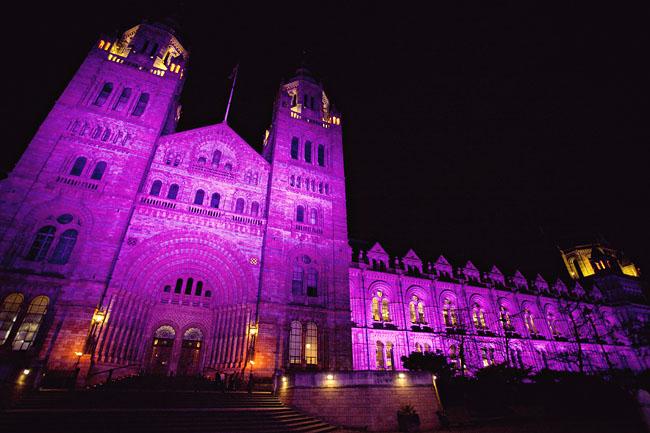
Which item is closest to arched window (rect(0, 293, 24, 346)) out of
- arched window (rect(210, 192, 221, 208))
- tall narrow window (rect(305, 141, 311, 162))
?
arched window (rect(210, 192, 221, 208))

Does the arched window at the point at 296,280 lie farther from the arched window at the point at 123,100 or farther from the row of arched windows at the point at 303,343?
the arched window at the point at 123,100

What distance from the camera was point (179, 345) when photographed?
73.4ft

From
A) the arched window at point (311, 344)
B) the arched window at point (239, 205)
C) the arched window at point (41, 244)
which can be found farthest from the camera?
the arched window at point (239, 205)

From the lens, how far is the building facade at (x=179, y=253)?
19016 millimetres

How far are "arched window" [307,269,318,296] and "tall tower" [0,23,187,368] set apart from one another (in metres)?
13.8

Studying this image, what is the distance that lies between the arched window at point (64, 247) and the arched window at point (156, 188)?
5566mm

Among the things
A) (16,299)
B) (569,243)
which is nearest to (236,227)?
(16,299)

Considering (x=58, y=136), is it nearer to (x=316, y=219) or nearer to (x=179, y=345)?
(x=179, y=345)

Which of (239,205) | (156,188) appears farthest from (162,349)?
(239,205)

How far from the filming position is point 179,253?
924 inches

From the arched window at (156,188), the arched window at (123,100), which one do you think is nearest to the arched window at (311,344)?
the arched window at (156,188)

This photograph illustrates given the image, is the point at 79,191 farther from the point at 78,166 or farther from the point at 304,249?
the point at 304,249

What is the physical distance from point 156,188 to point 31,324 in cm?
1131

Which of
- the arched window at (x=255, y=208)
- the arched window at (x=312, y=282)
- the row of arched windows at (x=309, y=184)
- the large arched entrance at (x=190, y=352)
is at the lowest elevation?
the large arched entrance at (x=190, y=352)
